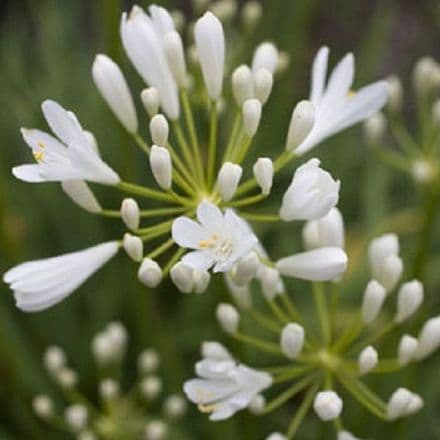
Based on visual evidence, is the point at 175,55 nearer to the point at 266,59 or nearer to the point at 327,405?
the point at 266,59

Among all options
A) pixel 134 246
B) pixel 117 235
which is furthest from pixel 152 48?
pixel 117 235

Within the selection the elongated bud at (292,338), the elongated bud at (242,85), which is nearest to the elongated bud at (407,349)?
the elongated bud at (292,338)

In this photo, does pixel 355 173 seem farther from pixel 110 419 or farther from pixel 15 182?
pixel 110 419

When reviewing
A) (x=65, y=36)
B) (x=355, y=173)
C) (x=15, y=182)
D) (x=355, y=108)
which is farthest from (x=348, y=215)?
(x=355, y=108)

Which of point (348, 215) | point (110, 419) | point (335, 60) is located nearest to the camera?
point (110, 419)

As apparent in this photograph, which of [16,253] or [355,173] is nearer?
[16,253]

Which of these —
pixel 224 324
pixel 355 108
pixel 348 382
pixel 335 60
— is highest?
pixel 335 60
